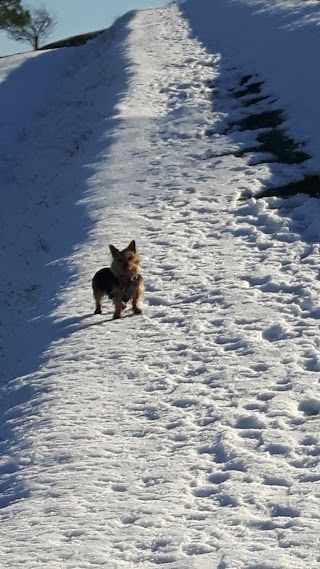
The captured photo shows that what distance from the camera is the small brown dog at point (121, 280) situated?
440 inches

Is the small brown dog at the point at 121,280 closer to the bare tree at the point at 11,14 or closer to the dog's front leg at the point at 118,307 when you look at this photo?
the dog's front leg at the point at 118,307

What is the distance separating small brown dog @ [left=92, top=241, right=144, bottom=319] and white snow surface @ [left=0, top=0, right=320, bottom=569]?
0.28 metres

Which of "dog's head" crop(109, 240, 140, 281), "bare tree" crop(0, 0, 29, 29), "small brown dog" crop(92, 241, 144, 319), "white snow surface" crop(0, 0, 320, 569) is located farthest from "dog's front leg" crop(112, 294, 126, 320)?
"bare tree" crop(0, 0, 29, 29)

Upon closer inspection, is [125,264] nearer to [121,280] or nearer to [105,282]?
[121,280]

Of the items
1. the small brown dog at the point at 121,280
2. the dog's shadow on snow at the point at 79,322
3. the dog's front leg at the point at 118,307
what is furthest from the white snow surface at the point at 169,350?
the small brown dog at the point at 121,280

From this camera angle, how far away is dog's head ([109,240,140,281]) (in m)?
11.2

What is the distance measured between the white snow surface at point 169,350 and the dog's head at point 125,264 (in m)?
0.53

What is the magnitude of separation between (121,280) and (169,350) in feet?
4.49

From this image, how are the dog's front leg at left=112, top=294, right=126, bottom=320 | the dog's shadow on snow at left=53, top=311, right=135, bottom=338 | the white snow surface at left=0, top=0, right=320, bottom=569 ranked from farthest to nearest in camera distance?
the dog's front leg at left=112, top=294, right=126, bottom=320, the dog's shadow on snow at left=53, top=311, right=135, bottom=338, the white snow surface at left=0, top=0, right=320, bottom=569

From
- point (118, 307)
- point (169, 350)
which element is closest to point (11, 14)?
point (118, 307)

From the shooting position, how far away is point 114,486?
23.5ft

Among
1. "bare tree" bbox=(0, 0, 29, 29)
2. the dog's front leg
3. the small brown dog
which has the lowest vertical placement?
"bare tree" bbox=(0, 0, 29, 29)

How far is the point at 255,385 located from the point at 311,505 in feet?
8.09

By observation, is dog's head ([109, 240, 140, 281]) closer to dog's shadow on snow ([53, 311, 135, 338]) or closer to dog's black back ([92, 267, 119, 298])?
dog's black back ([92, 267, 119, 298])
